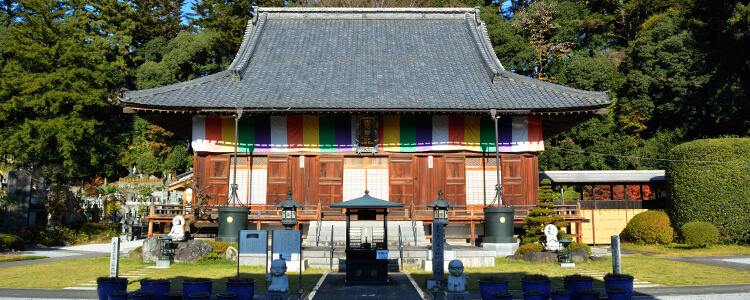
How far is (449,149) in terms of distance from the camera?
24688mm

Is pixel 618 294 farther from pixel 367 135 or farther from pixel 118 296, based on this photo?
pixel 367 135

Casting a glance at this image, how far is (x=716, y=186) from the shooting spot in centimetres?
2489

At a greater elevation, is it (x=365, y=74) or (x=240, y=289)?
(x=365, y=74)

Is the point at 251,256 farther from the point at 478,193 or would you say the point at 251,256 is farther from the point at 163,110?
the point at 478,193

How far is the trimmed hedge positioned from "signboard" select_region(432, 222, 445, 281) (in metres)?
17.9

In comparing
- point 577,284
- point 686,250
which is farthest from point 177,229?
point 686,250

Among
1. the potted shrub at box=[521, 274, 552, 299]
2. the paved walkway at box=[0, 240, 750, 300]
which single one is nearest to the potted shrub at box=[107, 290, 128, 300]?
the paved walkway at box=[0, 240, 750, 300]

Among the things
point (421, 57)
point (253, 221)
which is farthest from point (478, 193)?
point (253, 221)

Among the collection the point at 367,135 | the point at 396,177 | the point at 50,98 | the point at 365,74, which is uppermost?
the point at 50,98

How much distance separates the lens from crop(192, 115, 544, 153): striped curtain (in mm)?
24703

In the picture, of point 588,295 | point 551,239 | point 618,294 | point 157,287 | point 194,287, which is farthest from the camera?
point 551,239

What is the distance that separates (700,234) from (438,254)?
16669mm

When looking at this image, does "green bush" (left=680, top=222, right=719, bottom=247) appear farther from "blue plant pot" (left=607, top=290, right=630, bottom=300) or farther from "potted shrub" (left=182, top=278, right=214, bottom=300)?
"potted shrub" (left=182, top=278, right=214, bottom=300)

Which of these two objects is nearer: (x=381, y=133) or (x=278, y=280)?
(x=278, y=280)
